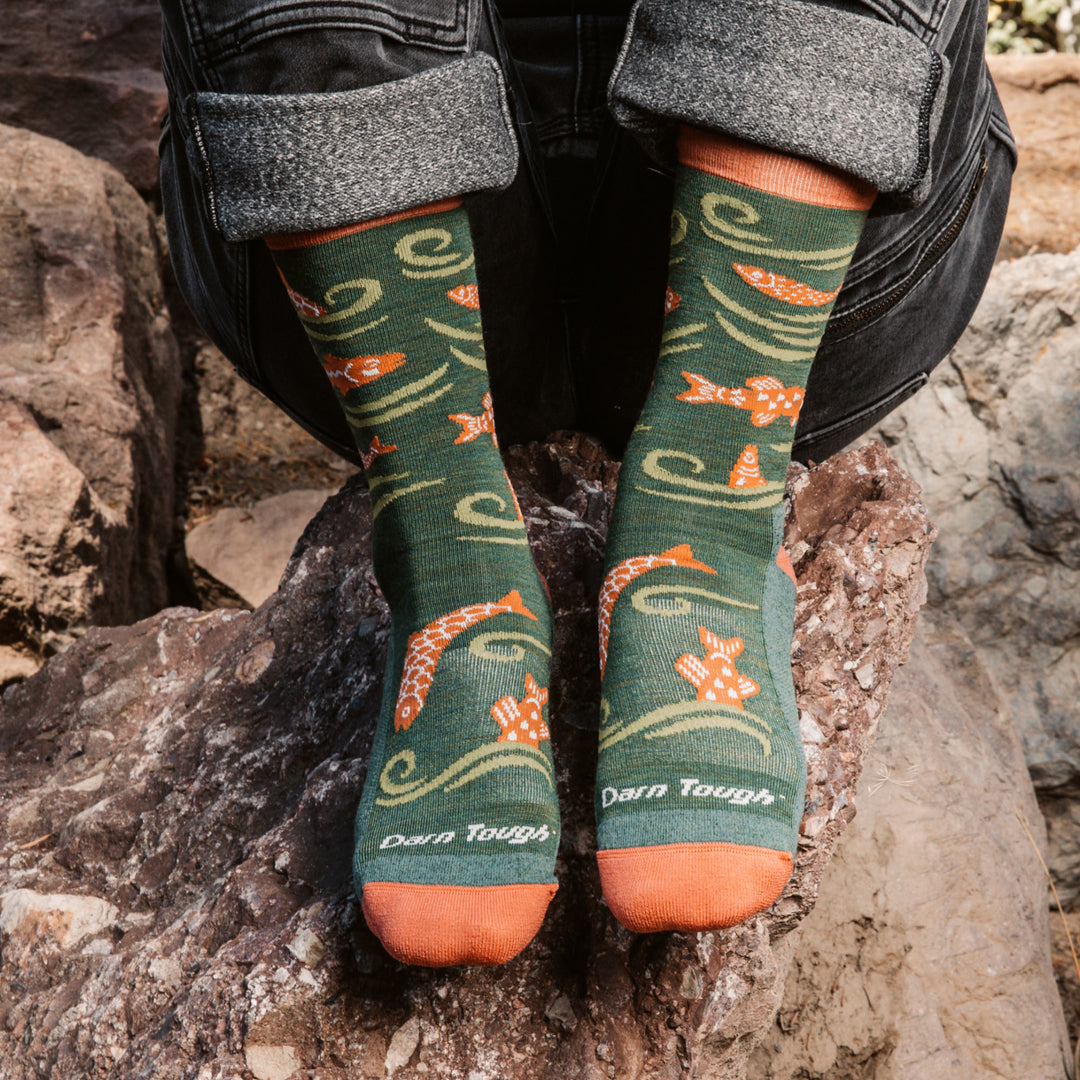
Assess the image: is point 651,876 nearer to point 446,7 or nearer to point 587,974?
point 587,974

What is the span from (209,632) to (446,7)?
2.71 feet

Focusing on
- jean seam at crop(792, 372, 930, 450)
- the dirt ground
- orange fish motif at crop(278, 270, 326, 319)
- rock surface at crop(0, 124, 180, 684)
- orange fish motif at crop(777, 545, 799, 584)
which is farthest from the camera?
the dirt ground

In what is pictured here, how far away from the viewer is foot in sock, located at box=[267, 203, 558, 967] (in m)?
0.66

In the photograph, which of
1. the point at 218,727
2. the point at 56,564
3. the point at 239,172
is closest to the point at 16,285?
the point at 56,564

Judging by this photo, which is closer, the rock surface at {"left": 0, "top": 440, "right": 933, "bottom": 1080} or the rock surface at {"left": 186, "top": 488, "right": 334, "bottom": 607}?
the rock surface at {"left": 0, "top": 440, "right": 933, "bottom": 1080}

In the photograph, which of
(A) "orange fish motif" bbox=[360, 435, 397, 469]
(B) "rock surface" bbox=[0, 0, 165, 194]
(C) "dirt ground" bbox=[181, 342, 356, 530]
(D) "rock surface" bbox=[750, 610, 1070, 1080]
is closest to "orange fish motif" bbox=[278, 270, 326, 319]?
(A) "orange fish motif" bbox=[360, 435, 397, 469]

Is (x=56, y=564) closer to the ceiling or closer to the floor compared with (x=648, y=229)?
closer to the floor

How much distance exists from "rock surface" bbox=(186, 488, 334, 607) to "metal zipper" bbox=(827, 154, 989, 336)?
54.3 inches

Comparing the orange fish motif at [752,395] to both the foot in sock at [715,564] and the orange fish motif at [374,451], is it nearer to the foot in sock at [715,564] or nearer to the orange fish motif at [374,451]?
the foot in sock at [715,564]

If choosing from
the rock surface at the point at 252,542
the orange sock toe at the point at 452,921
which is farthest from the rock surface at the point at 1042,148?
the orange sock toe at the point at 452,921

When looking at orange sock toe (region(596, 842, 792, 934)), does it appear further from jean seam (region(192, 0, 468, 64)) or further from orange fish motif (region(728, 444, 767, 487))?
jean seam (region(192, 0, 468, 64))

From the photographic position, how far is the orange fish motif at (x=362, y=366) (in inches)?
30.3

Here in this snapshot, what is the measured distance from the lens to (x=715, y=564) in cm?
81

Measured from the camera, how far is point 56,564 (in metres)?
1.62
